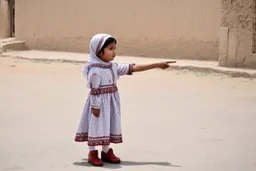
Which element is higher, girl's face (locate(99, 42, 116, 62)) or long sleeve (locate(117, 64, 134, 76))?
girl's face (locate(99, 42, 116, 62))

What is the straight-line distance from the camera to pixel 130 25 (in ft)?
38.4

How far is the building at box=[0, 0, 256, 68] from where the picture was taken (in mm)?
9727

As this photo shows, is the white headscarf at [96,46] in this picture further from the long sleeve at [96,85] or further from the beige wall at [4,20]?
the beige wall at [4,20]

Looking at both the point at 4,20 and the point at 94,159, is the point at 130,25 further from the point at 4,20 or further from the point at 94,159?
the point at 94,159

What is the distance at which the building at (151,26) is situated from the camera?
9.73 metres

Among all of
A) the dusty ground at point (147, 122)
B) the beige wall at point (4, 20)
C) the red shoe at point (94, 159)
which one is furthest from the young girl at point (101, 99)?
the beige wall at point (4, 20)

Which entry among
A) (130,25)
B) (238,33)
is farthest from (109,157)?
(130,25)

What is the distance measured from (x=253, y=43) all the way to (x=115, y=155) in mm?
5557

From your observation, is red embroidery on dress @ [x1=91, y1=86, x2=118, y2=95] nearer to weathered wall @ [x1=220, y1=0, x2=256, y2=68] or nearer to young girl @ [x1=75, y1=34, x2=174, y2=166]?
young girl @ [x1=75, y1=34, x2=174, y2=166]

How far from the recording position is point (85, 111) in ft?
14.7

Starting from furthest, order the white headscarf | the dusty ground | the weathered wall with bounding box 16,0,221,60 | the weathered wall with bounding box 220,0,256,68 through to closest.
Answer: the weathered wall with bounding box 16,0,221,60
the weathered wall with bounding box 220,0,256,68
the dusty ground
the white headscarf

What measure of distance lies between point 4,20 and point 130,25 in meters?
4.00

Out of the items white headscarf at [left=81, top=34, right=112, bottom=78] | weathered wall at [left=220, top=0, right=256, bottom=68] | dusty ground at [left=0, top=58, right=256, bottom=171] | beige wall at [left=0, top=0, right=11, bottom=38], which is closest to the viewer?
white headscarf at [left=81, top=34, right=112, bottom=78]

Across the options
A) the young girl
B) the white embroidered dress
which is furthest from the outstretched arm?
the white embroidered dress
